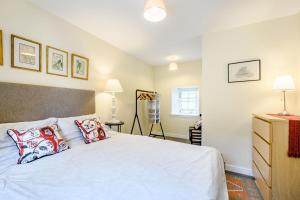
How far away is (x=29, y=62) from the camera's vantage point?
1948 mm

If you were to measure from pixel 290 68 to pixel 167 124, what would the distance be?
11.0ft

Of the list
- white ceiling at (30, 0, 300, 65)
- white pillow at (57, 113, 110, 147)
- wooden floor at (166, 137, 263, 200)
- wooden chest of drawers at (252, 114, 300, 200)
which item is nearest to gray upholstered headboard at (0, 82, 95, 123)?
white pillow at (57, 113, 110, 147)

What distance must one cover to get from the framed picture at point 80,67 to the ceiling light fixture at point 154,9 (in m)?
1.51

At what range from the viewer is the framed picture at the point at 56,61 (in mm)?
2156

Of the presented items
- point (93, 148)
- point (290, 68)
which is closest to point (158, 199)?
point (93, 148)

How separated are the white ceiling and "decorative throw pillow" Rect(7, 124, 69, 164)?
1.61 meters

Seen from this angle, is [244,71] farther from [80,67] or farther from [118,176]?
[80,67]

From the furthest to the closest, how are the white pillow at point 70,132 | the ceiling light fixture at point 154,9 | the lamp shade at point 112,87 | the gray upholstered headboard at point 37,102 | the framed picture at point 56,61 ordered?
the lamp shade at point 112,87 < the framed picture at point 56,61 < the white pillow at point 70,132 < the gray upholstered headboard at point 37,102 < the ceiling light fixture at point 154,9

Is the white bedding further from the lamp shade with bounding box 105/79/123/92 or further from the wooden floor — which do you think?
the lamp shade with bounding box 105/79/123/92

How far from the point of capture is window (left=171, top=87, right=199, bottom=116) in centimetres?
462

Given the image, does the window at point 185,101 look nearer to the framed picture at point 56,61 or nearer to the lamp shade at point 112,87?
the lamp shade at point 112,87

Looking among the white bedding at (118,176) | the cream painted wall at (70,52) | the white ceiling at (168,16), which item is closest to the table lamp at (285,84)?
the white ceiling at (168,16)

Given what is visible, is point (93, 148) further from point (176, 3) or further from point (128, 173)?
point (176, 3)

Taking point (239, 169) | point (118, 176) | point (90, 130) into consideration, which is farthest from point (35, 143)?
point (239, 169)
